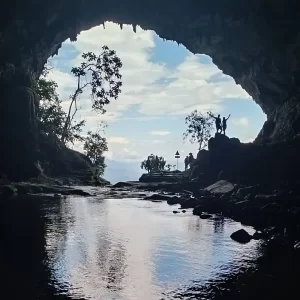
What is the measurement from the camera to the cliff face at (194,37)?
52906 mm

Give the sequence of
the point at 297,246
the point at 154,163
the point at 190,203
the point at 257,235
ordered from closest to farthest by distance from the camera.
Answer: the point at 297,246, the point at 257,235, the point at 190,203, the point at 154,163

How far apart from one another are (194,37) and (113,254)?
58126 millimetres

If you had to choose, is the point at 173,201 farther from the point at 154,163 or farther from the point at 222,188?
the point at 154,163

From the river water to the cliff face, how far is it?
28.4m

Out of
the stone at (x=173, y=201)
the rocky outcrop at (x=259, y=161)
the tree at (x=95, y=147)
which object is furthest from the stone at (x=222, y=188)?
the tree at (x=95, y=147)

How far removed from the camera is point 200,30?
67.4 meters

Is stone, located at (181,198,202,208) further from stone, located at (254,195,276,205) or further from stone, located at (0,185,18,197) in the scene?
stone, located at (0,185,18,197)

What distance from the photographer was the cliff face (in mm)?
52906

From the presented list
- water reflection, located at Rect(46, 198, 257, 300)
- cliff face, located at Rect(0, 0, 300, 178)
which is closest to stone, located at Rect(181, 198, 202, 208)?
water reflection, located at Rect(46, 198, 257, 300)

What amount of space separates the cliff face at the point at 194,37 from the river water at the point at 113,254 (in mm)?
28390

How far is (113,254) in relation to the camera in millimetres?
17438

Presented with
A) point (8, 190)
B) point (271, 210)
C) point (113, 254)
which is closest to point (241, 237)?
point (271, 210)

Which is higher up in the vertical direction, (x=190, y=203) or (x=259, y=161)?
(x=259, y=161)

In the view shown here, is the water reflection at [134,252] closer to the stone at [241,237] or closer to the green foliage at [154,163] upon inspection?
the stone at [241,237]
